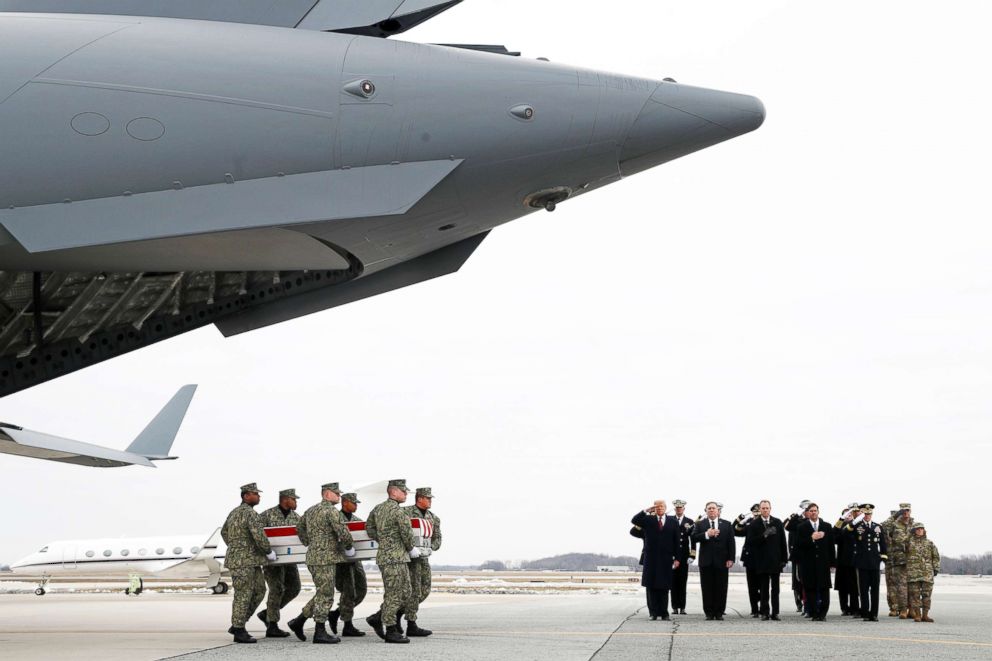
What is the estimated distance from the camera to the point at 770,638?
9.91 metres

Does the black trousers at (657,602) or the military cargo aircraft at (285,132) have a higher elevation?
the military cargo aircraft at (285,132)

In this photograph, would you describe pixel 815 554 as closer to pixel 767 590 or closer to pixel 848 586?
pixel 767 590

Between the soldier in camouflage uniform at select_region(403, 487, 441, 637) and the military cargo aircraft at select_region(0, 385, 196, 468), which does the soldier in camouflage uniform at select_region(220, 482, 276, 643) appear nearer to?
the soldier in camouflage uniform at select_region(403, 487, 441, 637)

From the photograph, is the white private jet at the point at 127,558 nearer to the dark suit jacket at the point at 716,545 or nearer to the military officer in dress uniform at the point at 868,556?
the dark suit jacket at the point at 716,545

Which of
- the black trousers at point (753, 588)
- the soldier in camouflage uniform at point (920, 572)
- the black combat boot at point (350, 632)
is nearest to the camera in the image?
the black combat boot at point (350, 632)

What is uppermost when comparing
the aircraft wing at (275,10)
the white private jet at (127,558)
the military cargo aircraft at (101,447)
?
the aircraft wing at (275,10)

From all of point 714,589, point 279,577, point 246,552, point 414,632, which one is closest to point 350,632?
point 414,632

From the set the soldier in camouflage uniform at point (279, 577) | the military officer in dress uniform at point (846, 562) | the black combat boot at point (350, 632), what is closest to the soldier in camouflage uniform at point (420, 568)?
the black combat boot at point (350, 632)

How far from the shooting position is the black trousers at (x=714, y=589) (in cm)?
1306

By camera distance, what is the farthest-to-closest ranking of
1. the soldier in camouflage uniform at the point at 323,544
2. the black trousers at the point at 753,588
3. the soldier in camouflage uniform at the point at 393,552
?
the black trousers at the point at 753,588, the soldier in camouflage uniform at the point at 323,544, the soldier in camouflage uniform at the point at 393,552

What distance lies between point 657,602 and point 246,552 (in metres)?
5.47

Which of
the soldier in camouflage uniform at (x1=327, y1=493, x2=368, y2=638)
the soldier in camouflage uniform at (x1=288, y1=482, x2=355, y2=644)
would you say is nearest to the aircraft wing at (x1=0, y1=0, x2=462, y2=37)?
the soldier in camouflage uniform at (x1=288, y1=482, x2=355, y2=644)

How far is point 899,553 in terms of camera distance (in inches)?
535

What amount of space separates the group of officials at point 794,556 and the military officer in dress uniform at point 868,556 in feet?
0.04
